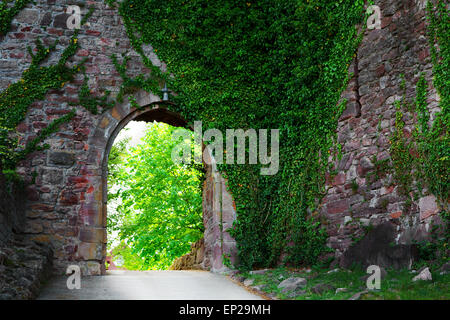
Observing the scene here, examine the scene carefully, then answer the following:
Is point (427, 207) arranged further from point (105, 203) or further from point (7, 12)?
point (7, 12)

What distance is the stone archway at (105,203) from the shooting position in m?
7.90

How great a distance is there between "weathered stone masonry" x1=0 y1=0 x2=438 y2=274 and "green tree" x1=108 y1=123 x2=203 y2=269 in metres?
4.93

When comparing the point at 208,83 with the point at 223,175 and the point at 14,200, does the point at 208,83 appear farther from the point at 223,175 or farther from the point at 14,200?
the point at 14,200

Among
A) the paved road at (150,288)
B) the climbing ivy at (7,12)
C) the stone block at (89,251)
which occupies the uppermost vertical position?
the climbing ivy at (7,12)

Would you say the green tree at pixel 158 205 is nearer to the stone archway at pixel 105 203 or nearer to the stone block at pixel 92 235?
the stone archway at pixel 105 203

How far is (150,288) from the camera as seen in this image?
6.42 metres

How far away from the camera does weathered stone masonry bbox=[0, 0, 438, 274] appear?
6805 mm

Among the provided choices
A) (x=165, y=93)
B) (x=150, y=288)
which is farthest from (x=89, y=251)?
(x=165, y=93)

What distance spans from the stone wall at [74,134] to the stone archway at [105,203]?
2 centimetres

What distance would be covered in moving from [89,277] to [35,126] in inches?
104

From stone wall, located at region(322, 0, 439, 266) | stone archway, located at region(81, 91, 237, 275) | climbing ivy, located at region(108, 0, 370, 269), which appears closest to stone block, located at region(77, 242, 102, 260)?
stone archway, located at region(81, 91, 237, 275)

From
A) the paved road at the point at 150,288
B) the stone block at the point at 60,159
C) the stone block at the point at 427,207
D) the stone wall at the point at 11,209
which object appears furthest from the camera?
the stone block at the point at 60,159

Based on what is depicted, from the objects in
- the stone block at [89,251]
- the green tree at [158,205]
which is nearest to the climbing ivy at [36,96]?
the stone block at [89,251]

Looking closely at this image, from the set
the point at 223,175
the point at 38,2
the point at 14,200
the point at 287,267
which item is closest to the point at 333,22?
the point at 223,175
